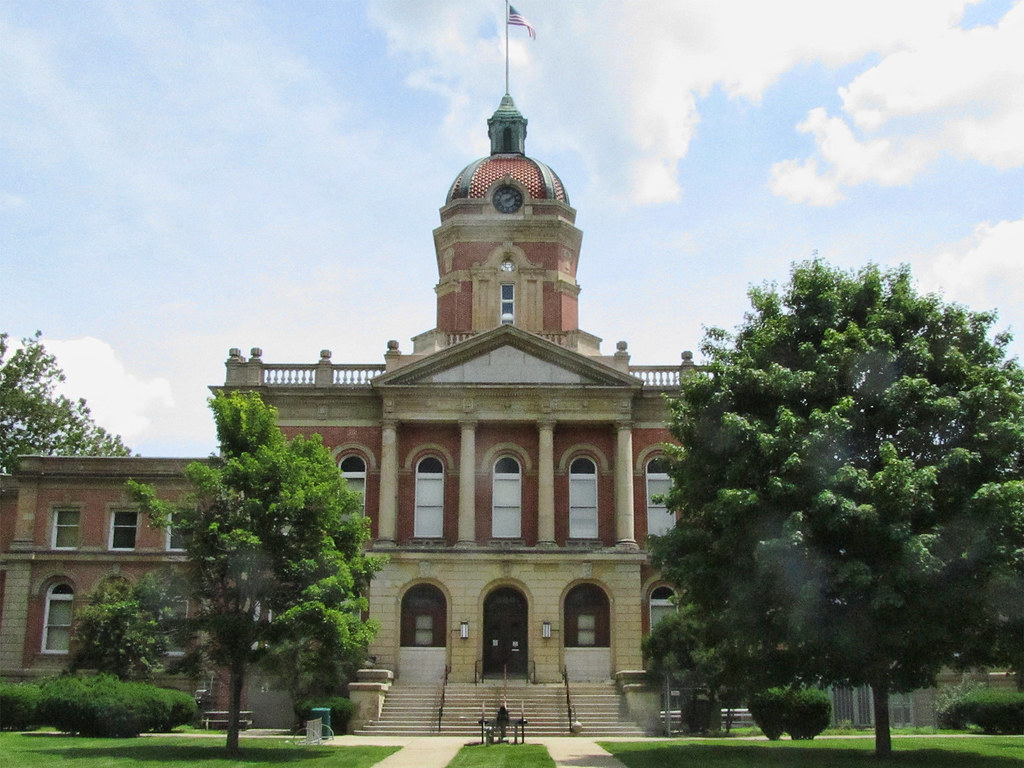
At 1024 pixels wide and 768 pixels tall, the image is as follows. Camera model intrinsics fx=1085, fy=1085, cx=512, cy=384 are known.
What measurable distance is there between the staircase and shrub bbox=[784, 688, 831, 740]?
5.53m

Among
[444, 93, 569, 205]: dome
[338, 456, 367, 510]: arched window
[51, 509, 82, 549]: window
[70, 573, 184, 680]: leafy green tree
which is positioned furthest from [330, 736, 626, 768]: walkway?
[444, 93, 569, 205]: dome

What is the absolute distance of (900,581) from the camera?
66.8 ft

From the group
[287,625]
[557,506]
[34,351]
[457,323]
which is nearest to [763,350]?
[287,625]

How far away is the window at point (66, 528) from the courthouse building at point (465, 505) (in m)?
0.06

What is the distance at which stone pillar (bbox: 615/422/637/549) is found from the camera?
4016 cm

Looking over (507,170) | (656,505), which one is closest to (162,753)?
(656,505)

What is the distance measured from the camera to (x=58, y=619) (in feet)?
138

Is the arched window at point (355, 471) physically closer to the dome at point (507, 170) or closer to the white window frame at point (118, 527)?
the white window frame at point (118, 527)

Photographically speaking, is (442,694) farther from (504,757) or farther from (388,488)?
(504,757)

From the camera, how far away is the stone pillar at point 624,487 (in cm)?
4016

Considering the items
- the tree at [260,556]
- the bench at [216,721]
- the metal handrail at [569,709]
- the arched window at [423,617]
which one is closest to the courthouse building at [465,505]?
the arched window at [423,617]

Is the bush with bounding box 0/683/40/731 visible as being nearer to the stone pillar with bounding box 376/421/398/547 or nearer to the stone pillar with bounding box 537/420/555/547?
the stone pillar with bounding box 376/421/398/547

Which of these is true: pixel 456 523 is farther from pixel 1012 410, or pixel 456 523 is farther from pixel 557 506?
pixel 1012 410

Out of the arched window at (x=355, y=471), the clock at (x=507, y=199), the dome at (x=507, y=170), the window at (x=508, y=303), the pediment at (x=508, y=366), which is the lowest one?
the arched window at (x=355, y=471)
